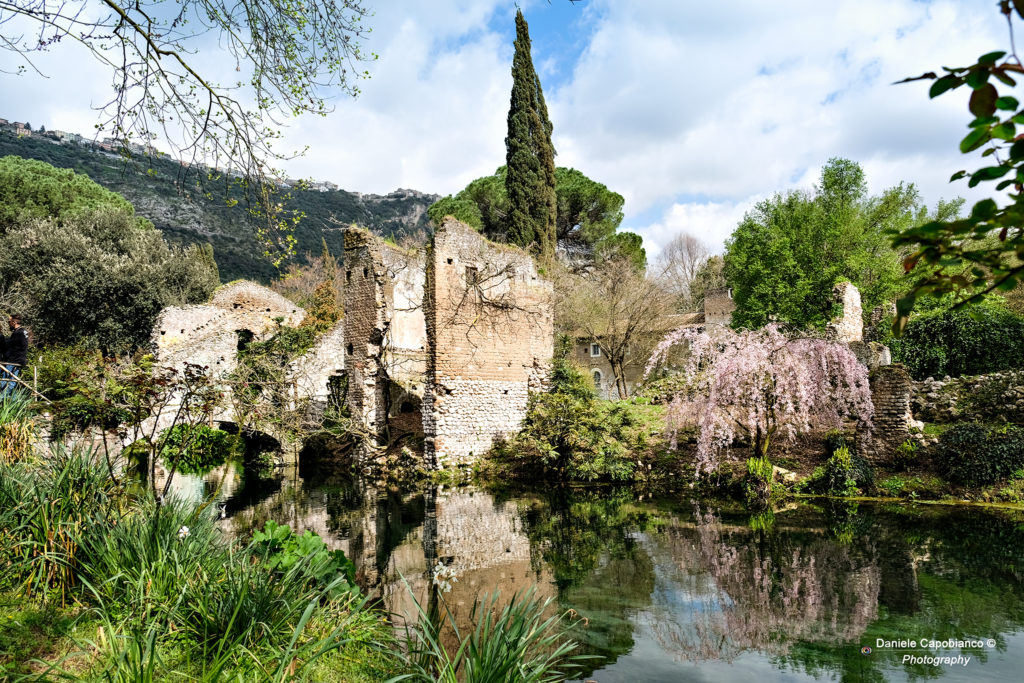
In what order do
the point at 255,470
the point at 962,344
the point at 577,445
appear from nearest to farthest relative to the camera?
the point at 577,445
the point at 962,344
the point at 255,470

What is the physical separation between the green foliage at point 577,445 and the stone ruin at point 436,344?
804 millimetres

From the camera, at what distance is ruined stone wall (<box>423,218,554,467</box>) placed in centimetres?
1509

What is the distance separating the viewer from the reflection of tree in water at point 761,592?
227 inches

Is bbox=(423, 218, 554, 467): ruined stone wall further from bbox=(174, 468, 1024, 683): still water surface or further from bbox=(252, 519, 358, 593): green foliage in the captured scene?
bbox=(252, 519, 358, 593): green foliage

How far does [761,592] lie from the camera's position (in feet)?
22.7

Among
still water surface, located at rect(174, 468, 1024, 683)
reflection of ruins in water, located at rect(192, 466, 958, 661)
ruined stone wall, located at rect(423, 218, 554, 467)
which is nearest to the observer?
still water surface, located at rect(174, 468, 1024, 683)

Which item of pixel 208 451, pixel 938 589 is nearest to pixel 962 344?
pixel 938 589

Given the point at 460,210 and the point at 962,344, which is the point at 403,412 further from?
the point at 962,344

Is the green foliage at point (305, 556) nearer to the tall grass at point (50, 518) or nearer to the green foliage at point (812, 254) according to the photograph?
the tall grass at point (50, 518)

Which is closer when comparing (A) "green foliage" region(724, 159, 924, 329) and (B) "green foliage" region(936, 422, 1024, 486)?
(B) "green foliage" region(936, 422, 1024, 486)

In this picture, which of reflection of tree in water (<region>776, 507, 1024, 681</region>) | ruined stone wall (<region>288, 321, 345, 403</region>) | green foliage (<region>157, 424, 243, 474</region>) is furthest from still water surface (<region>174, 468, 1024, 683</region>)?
green foliage (<region>157, 424, 243, 474</region>)

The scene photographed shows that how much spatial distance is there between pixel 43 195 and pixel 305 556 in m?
32.3

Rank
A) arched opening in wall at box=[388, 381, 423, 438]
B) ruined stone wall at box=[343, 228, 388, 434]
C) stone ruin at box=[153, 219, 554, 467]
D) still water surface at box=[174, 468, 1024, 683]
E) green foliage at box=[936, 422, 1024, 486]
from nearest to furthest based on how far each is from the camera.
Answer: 1. still water surface at box=[174, 468, 1024, 683]
2. green foliage at box=[936, 422, 1024, 486]
3. stone ruin at box=[153, 219, 554, 467]
4. ruined stone wall at box=[343, 228, 388, 434]
5. arched opening in wall at box=[388, 381, 423, 438]

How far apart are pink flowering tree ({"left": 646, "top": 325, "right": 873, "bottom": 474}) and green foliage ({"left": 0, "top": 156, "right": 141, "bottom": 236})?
89.9 feet
